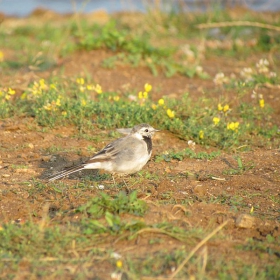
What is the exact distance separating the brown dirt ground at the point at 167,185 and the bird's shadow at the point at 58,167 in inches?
0.5

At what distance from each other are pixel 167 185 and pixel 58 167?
1412 millimetres

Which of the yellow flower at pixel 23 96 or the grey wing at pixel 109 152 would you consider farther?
the yellow flower at pixel 23 96

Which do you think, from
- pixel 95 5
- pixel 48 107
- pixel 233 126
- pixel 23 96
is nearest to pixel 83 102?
pixel 48 107

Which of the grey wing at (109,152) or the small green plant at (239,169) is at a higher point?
the grey wing at (109,152)

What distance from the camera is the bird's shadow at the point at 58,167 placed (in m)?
6.99

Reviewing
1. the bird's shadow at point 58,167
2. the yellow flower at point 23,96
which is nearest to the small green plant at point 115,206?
the bird's shadow at point 58,167

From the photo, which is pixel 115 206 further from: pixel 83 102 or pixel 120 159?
pixel 83 102

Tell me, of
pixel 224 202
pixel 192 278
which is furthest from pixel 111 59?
pixel 192 278

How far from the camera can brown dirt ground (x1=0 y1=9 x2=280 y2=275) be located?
551 centimetres

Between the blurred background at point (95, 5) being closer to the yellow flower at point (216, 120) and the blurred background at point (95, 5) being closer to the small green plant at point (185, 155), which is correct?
the yellow flower at point (216, 120)

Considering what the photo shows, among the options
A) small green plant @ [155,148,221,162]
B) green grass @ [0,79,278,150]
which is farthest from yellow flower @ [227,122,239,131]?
small green plant @ [155,148,221,162]

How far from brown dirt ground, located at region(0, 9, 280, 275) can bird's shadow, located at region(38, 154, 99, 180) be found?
12 millimetres

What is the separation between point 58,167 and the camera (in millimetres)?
Result: 7211

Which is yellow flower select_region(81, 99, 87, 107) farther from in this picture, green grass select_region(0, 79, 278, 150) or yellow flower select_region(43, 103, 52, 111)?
yellow flower select_region(43, 103, 52, 111)
